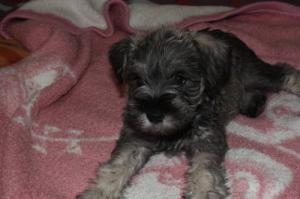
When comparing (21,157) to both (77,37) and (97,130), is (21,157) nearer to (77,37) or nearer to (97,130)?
(97,130)

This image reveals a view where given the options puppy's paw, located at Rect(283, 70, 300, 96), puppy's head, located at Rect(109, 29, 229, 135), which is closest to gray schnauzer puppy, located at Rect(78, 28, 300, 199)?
puppy's head, located at Rect(109, 29, 229, 135)

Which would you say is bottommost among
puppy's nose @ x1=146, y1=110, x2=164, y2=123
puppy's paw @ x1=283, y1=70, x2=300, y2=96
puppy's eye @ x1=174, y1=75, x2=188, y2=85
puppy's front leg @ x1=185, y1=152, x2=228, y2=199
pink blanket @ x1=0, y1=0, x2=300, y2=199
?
pink blanket @ x1=0, y1=0, x2=300, y2=199

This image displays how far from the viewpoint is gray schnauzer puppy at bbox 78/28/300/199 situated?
232cm

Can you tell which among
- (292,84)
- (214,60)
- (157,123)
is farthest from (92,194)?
(292,84)

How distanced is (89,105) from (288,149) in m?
1.22

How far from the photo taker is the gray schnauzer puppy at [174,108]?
2324mm

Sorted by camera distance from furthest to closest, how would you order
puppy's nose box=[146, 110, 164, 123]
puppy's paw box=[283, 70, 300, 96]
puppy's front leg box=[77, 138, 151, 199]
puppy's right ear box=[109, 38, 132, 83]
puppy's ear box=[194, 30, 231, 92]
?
1. puppy's paw box=[283, 70, 300, 96]
2. puppy's right ear box=[109, 38, 132, 83]
3. puppy's ear box=[194, 30, 231, 92]
4. puppy's front leg box=[77, 138, 151, 199]
5. puppy's nose box=[146, 110, 164, 123]

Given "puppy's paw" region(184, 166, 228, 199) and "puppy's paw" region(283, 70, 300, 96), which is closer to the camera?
"puppy's paw" region(184, 166, 228, 199)

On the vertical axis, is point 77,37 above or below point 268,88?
below

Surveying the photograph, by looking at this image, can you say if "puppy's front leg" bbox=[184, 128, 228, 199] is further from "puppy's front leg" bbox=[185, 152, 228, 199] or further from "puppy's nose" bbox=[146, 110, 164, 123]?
"puppy's nose" bbox=[146, 110, 164, 123]

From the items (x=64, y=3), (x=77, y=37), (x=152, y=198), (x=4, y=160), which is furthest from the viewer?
(x=64, y=3)

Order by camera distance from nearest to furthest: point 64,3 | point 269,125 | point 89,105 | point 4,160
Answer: point 4,160
point 269,125
point 89,105
point 64,3

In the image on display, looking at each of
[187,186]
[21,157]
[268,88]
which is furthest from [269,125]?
[21,157]

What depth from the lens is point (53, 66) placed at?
10.7ft
